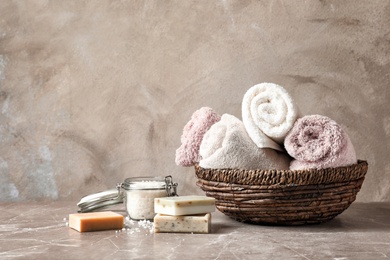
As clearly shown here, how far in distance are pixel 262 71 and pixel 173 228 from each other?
60 cm

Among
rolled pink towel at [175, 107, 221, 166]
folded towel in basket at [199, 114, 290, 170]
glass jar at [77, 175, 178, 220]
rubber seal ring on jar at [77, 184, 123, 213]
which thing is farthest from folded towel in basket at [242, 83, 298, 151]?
rubber seal ring on jar at [77, 184, 123, 213]

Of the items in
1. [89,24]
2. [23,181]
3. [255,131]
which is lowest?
[23,181]

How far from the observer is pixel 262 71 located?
1.62 meters

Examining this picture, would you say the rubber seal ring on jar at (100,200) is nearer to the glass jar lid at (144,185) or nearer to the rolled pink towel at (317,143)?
the glass jar lid at (144,185)

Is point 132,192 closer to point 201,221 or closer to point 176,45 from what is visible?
point 201,221

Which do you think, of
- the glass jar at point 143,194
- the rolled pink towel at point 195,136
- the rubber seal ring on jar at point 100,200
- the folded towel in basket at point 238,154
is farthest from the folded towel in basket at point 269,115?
the rubber seal ring on jar at point 100,200

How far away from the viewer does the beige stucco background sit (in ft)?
5.25

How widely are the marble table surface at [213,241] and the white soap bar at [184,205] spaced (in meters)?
0.05

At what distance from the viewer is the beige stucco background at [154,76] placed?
1.60m

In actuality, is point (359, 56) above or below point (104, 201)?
above

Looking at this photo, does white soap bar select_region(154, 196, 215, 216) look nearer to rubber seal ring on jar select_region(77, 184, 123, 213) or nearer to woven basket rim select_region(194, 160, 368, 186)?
woven basket rim select_region(194, 160, 368, 186)

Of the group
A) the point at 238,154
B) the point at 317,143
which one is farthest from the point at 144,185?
the point at 317,143

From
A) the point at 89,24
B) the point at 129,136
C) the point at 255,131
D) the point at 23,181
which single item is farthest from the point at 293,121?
the point at 23,181

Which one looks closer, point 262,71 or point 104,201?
point 104,201
